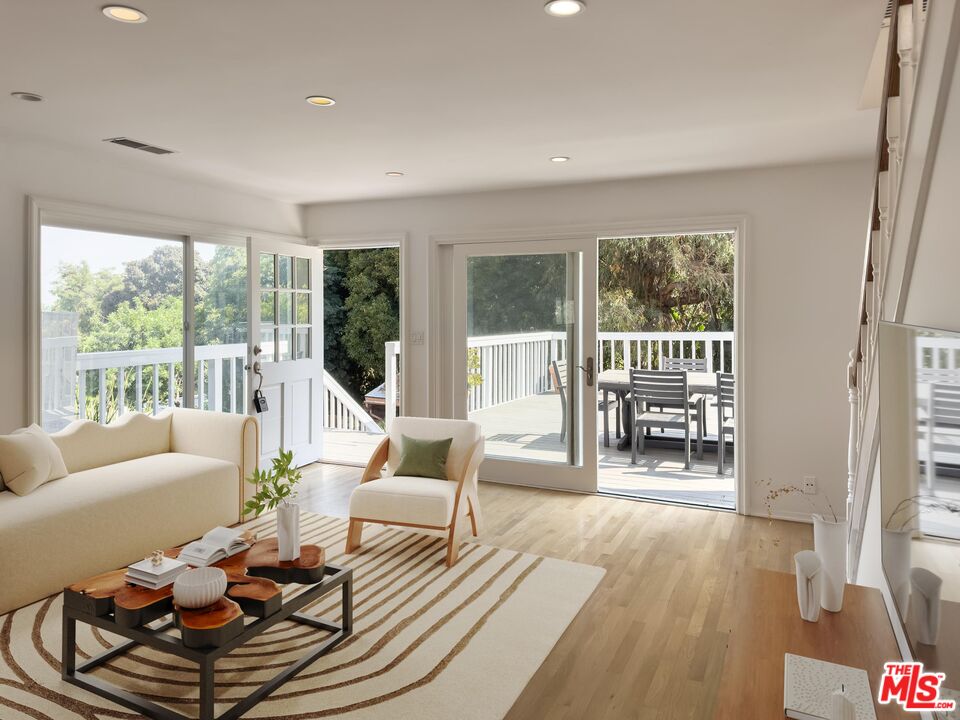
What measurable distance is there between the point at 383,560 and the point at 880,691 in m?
2.72

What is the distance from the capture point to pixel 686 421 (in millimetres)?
5926

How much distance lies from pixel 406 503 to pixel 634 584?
1.26 metres

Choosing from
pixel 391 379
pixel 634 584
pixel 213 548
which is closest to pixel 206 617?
pixel 213 548

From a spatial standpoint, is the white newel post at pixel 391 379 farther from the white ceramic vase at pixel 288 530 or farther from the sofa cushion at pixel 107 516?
the white ceramic vase at pixel 288 530

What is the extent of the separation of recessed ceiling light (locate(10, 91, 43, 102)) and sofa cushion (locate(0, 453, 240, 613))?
1903mm

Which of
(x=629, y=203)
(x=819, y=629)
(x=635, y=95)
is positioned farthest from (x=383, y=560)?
(x=629, y=203)

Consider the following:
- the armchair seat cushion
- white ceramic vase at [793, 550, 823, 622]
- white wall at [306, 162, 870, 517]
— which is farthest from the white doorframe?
white ceramic vase at [793, 550, 823, 622]

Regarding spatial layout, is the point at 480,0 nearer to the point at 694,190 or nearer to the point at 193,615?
the point at 193,615

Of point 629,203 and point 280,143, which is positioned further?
point 629,203

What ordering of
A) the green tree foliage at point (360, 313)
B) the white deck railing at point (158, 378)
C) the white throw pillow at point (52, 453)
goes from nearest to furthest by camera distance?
the white throw pillow at point (52, 453), the white deck railing at point (158, 378), the green tree foliage at point (360, 313)

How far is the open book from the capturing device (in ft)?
8.59

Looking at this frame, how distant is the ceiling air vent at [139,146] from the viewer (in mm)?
3852

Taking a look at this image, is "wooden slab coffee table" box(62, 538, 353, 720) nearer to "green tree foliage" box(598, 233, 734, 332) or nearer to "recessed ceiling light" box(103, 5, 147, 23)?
"recessed ceiling light" box(103, 5, 147, 23)

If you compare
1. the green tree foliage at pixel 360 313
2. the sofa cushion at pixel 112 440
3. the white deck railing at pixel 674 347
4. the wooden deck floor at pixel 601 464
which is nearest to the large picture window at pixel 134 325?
the sofa cushion at pixel 112 440
